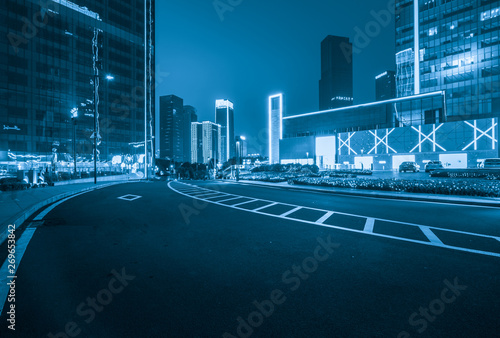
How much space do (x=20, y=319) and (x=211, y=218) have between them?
17.4 ft

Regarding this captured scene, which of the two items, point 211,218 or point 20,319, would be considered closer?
point 20,319

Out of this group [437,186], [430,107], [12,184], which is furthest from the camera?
[430,107]

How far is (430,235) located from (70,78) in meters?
78.2

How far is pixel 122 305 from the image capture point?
9.25ft

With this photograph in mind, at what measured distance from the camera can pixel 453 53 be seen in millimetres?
58688

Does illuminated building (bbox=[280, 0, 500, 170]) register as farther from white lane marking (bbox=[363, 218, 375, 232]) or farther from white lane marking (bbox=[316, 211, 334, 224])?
white lane marking (bbox=[363, 218, 375, 232])

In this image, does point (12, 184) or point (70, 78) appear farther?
point (70, 78)

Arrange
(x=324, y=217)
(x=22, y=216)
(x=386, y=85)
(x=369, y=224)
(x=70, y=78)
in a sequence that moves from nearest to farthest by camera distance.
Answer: (x=369, y=224), (x=22, y=216), (x=324, y=217), (x=70, y=78), (x=386, y=85)

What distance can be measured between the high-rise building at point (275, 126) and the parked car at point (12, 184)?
2524 inches

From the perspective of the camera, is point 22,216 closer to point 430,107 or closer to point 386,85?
point 430,107

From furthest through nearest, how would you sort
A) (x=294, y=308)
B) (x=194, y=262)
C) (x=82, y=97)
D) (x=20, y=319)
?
1. (x=82, y=97)
2. (x=194, y=262)
3. (x=294, y=308)
4. (x=20, y=319)

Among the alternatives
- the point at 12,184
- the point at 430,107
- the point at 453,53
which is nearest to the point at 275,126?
the point at 430,107

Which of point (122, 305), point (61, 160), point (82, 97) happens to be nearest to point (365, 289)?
point (122, 305)

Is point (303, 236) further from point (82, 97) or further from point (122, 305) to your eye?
point (82, 97)
